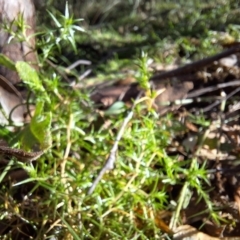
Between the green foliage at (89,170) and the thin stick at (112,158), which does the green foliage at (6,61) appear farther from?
A: the thin stick at (112,158)

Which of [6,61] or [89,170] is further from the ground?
[6,61]

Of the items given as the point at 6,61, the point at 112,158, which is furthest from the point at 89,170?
the point at 6,61

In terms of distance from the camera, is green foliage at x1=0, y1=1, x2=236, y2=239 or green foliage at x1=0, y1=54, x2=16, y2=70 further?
green foliage at x1=0, y1=54, x2=16, y2=70

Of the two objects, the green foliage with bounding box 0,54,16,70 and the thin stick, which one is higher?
the green foliage with bounding box 0,54,16,70

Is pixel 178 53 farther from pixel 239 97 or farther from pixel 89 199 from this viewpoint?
pixel 89 199

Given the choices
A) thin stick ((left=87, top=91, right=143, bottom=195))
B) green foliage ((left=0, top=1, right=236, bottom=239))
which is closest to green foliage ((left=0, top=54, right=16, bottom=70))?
green foliage ((left=0, top=1, right=236, bottom=239))

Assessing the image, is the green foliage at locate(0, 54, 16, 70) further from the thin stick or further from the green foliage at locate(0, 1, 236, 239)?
the thin stick

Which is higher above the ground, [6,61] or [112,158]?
[6,61]

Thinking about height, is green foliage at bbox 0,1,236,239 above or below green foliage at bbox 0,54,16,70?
below

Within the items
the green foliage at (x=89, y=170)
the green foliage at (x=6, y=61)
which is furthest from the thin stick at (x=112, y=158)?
the green foliage at (x=6, y=61)

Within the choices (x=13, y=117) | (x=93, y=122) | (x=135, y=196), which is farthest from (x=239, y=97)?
(x=13, y=117)

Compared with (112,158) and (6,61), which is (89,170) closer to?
(112,158)
